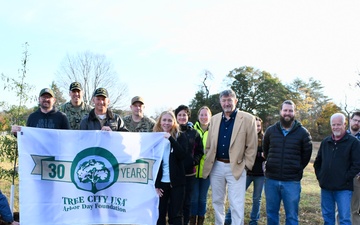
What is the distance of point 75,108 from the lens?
244 inches

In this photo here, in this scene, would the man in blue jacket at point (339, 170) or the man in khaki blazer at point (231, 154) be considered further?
the man in khaki blazer at point (231, 154)

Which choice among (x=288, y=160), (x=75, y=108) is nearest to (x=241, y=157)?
(x=288, y=160)

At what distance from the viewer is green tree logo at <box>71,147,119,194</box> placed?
4.75 metres

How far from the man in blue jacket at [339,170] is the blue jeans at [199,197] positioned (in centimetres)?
210

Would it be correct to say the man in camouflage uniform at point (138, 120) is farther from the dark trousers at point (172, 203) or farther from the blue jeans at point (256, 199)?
the blue jeans at point (256, 199)

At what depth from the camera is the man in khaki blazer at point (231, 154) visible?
17.3 ft

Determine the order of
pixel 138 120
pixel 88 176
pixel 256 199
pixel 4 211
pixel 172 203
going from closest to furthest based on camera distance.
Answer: pixel 88 176 → pixel 172 203 → pixel 4 211 → pixel 138 120 → pixel 256 199

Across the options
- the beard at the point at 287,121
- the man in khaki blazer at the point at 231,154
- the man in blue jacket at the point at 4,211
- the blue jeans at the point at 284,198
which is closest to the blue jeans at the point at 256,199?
the blue jeans at the point at 284,198

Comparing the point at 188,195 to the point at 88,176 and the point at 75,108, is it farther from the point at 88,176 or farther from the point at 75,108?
the point at 75,108

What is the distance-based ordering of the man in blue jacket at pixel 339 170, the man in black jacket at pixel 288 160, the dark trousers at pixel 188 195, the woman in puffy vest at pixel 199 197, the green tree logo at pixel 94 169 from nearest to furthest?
the green tree logo at pixel 94 169, the man in blue jacket at pixel 339 170, the man in black jacket at pixel 288 160, the dark trousers at pixel 188 195, the woman in puffy vest at pixel 199 197

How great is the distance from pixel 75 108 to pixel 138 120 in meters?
1.24

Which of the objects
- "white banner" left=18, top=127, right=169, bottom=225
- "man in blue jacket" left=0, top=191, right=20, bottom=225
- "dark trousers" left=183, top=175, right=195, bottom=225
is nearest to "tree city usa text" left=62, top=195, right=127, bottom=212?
"white banner" left=18, top=127, right=169, bottom=225

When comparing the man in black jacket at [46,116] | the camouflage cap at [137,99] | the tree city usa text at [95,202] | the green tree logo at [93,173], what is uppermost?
the camouflage cap at [137,99]

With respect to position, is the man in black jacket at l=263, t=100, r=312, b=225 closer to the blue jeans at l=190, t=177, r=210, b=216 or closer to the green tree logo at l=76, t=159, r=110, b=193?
the blue jeans at l=190, t=177, r=210, b=216
